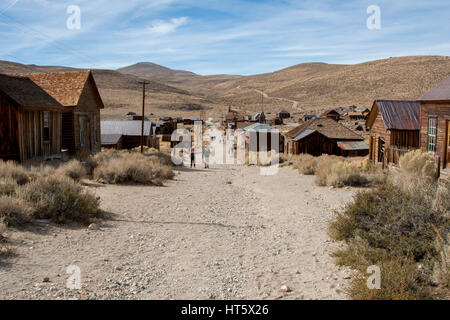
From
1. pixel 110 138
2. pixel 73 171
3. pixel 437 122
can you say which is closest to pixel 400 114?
pixel 437 122

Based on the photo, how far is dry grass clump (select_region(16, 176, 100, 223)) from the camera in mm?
7371

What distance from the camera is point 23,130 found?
1438 centimetres

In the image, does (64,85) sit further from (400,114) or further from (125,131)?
(400,114)

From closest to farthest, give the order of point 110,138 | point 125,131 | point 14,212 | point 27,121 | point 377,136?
point 14,212, point 27,121, point 377,136, point 110,138, point 125,131

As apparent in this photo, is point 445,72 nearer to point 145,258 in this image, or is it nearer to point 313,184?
point 313,184

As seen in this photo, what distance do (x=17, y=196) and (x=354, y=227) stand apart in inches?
256

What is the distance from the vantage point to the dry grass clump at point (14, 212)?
21.8ft

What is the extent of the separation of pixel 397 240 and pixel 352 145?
23.9m

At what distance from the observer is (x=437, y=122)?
14391mm

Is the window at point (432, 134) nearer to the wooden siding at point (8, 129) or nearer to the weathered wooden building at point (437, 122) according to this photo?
the weathered wooden building at point (437, 122)

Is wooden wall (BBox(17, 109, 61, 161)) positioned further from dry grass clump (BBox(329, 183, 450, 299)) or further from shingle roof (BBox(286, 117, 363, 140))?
shingle roof (BBox(286, 117, 363, 140))

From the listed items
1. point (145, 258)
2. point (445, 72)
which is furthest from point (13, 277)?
point (445, 72)

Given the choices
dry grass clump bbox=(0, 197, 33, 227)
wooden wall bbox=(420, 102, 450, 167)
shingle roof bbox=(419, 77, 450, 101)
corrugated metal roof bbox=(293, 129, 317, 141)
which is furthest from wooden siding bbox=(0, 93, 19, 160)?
corrugated metal roof bbox=(293, 129, 317, 141)

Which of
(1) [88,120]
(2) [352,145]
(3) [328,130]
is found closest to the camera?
(1) [88,120]
